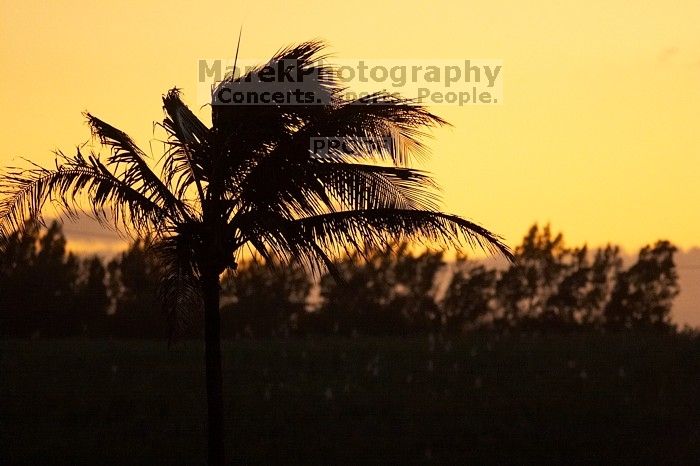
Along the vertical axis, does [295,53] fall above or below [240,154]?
above

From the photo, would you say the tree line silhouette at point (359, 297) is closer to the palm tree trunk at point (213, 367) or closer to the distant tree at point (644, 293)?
the distant tree at point (644, 293)

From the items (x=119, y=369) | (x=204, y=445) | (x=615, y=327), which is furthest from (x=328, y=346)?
(x=615, y=327)

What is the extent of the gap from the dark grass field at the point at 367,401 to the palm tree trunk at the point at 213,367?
15510mm

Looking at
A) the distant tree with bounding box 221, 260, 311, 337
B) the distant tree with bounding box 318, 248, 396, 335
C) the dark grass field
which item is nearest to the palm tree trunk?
the dark grass field

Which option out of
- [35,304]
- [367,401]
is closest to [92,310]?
[35,304]

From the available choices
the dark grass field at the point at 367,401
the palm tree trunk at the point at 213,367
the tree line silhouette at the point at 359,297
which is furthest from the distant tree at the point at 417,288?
the palm tree trunk at the point at 213,367

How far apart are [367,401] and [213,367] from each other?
23.0 meters

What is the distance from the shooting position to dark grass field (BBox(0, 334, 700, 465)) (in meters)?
34.2

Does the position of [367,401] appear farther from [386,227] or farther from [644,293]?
[644,293]

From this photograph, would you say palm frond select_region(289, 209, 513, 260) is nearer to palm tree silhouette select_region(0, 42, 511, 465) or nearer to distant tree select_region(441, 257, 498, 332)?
palm tree silhouette select_region(0, 42, 511, 465)

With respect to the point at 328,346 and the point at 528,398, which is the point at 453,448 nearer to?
the point at 528,398

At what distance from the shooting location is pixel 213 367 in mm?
16672

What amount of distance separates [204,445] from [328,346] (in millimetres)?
15628

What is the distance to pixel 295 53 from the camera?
53.6 ft
